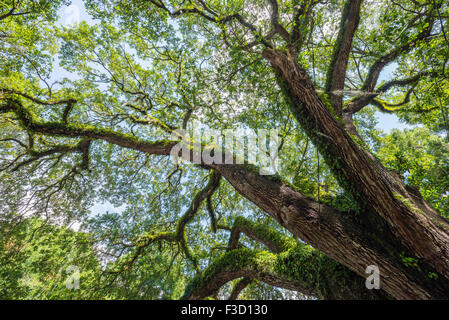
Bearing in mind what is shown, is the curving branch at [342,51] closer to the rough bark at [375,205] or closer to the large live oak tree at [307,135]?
the large live oak tree at [307,135]

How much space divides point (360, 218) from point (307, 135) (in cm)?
142

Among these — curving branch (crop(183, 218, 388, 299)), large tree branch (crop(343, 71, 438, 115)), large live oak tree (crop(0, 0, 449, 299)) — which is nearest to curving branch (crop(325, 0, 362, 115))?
large live oak tree (crop(0, 0, 449, 299))

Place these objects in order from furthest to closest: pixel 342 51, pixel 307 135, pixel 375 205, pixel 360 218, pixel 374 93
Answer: pixel 374 93 < pixel 342 51 < pixel 307 135 < pixel 360 218 < pixel 375 205

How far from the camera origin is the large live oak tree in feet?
7.34

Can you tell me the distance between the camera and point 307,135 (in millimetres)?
2928

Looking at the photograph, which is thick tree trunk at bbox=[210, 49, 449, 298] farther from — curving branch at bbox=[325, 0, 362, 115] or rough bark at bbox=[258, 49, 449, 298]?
curving branch at bbox=[325, 0, 362, 115]

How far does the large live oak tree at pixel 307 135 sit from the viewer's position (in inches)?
88.1

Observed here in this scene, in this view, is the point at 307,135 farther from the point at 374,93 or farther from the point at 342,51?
the point at 374,93

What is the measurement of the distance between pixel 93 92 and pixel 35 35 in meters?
2.15

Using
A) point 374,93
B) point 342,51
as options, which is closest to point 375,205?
point 342,51

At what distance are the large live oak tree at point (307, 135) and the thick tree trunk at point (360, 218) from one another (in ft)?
0.04

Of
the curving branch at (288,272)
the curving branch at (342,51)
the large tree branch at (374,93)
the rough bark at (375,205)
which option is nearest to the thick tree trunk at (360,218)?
the rough bark at (375,205)
